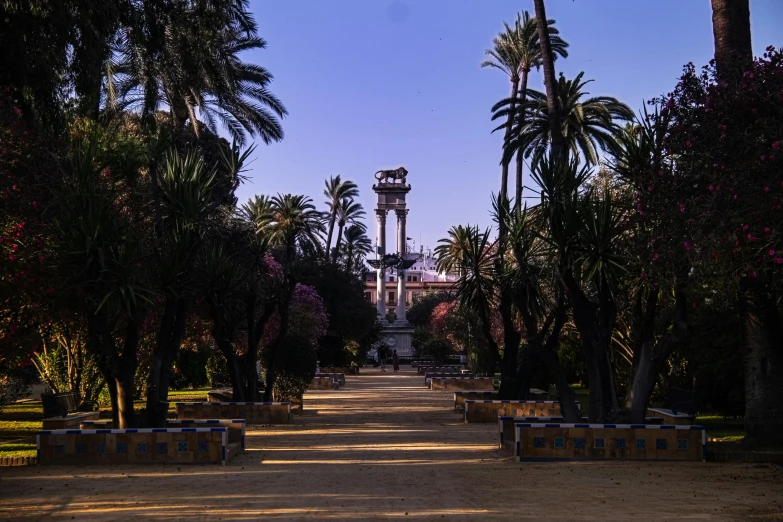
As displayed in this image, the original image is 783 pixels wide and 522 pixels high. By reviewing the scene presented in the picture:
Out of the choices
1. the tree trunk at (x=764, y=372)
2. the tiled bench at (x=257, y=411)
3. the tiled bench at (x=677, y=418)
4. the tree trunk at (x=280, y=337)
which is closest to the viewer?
the tree trunk at (x=764, y=372)

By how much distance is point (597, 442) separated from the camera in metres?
15.7

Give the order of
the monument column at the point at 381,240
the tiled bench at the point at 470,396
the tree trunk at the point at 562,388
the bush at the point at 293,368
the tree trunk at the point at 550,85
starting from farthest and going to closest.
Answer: the monument column at the point at 381,240, the tiled bench at the point at 470,396, the bush at the point at 293,368, the tree trunk at the point at 550,85, the tree trunk at the point at 562,388

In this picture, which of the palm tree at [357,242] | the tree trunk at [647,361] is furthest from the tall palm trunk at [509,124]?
the palm tree at [357,242]

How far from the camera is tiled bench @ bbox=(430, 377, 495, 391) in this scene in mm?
41497

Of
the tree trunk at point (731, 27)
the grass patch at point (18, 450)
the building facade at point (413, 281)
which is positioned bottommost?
the grass patch at point (18, 450)

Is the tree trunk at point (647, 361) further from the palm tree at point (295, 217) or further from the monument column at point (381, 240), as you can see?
the monument column at point (381, 240)

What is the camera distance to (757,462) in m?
15.0

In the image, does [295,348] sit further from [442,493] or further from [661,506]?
[661,506]

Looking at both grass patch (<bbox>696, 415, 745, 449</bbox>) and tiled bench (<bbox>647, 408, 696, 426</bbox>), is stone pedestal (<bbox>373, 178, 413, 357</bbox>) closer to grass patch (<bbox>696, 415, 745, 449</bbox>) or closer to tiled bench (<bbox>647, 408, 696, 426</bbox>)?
grass patch (<bbox>696, 415, 745, 449</bbox>)

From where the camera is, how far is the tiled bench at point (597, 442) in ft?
50.6

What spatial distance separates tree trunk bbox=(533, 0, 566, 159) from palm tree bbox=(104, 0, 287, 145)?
7.71 metres

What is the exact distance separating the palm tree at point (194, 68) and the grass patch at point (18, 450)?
7696 millimetres

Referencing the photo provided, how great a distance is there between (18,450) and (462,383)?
91.3 ft

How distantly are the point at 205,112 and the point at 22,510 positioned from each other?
25571 mm
